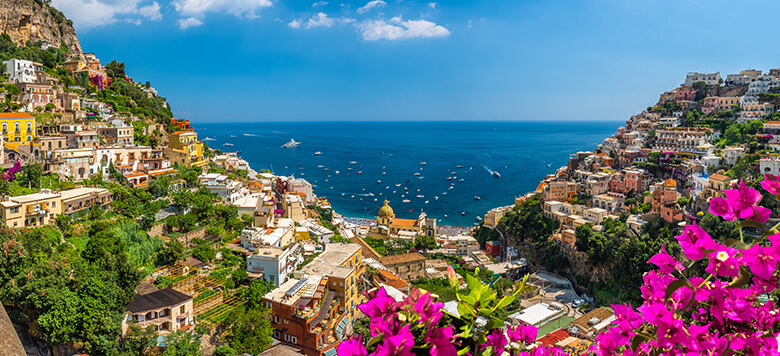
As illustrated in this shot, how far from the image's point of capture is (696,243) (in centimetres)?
152

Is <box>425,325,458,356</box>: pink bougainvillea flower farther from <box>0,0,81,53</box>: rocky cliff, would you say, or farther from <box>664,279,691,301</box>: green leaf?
<box>0,0,81,53</box>: rocky cliff

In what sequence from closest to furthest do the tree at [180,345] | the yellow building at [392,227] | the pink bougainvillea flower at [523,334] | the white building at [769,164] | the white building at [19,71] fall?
1. the pink bougainvillea flower at [523,334]
2. the tree at [180,345]
3. the white building at [769,164]
4. the white building at [19,71]
5. the yellow building at [392,227]

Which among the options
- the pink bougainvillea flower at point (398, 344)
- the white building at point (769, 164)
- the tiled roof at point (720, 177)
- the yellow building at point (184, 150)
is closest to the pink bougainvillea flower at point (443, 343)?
the pink bougainvillea flower at point (398, 344)

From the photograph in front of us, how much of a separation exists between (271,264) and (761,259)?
14.1 metres

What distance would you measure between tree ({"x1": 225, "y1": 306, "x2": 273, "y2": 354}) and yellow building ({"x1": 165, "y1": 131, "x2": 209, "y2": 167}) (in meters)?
13.6

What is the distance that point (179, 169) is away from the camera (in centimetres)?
2209

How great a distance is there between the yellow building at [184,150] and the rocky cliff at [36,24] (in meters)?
15.0

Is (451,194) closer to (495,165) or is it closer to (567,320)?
(495,165)

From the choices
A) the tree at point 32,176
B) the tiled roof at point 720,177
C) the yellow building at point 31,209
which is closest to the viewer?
the yellow building at point 31,209

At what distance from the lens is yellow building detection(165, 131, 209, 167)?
23391 mm

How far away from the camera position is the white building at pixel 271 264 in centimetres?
1447

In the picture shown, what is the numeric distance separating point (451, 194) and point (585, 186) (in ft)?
50.6

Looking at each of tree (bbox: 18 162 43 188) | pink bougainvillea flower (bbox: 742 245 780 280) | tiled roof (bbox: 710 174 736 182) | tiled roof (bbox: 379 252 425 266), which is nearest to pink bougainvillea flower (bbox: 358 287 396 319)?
pink bougainvillea flower (bbox: 742 245 780 280)

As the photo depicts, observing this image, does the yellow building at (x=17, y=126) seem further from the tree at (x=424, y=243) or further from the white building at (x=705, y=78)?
the white building at (x=705, y=78)
